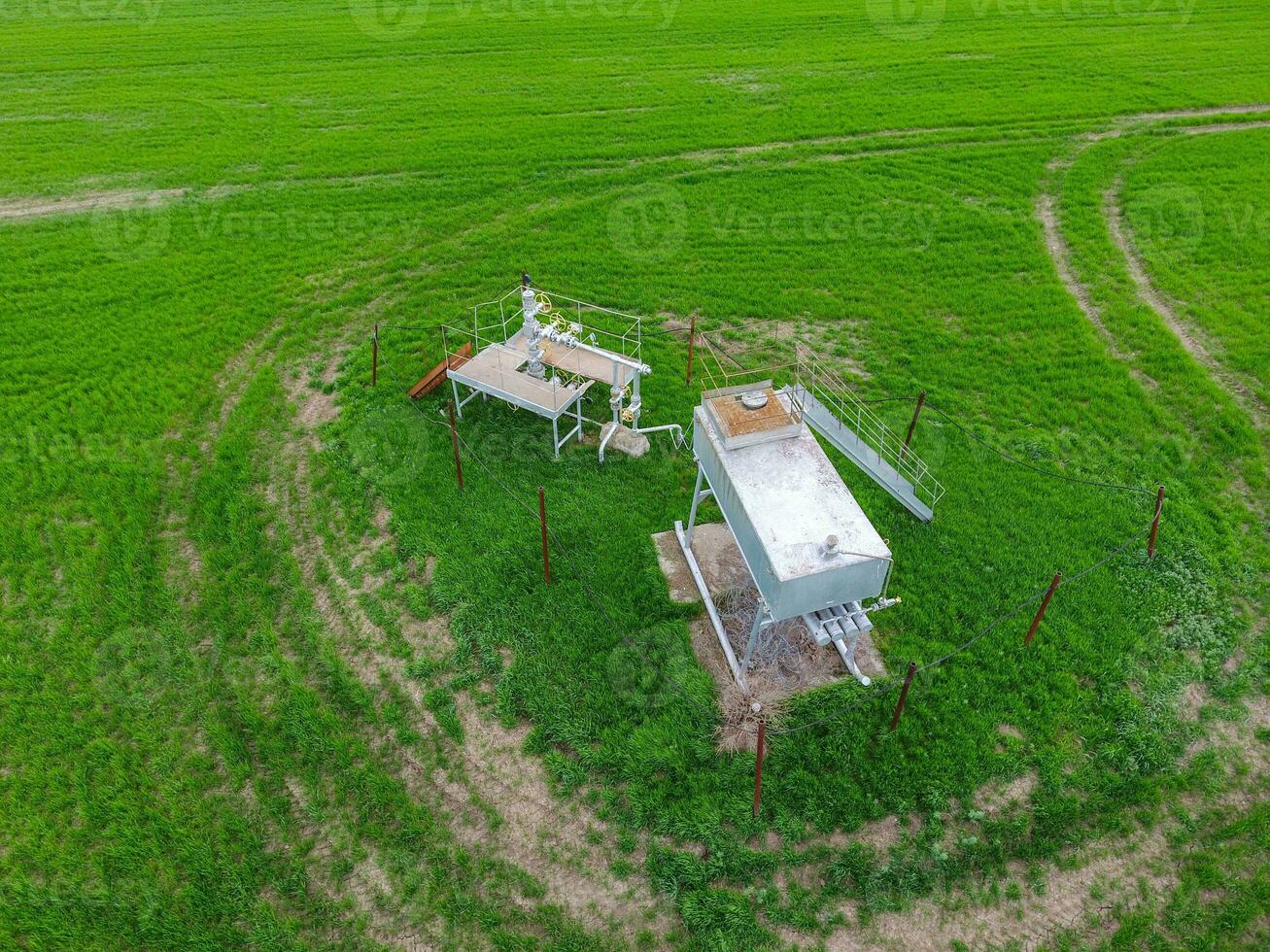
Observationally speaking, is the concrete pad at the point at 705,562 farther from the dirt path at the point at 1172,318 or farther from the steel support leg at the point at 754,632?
the dirt path at the point at 1172,318

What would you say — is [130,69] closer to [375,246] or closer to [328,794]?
[375,246]

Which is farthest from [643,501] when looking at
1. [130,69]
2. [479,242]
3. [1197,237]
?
[130,69]

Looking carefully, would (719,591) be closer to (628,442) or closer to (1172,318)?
(628,442)

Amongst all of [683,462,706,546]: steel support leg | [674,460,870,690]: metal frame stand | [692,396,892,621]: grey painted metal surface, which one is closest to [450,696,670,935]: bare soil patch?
[674,460,870,690]: metal frame stand

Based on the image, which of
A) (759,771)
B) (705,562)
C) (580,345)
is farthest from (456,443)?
(759,771)

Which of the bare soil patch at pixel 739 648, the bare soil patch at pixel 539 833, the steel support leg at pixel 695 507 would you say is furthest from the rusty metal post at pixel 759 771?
the steel support leg at pixel 695 507

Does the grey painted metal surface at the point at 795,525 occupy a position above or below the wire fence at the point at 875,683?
above
